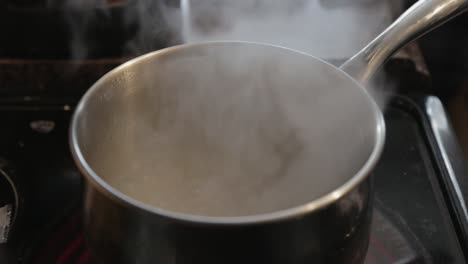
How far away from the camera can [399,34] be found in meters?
0.49

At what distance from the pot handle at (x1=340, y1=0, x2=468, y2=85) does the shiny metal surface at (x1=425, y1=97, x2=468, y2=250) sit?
0.16 m

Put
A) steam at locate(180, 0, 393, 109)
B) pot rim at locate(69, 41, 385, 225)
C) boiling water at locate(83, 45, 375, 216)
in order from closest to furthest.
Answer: pot rim at locate(69, 41, 385, 225)
boiling water at locate(83, 45, 375, 216)
steam at locate(180, 0, 393, 109)

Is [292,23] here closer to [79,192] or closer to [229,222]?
[79,192]

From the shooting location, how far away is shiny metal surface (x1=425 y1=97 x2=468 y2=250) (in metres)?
0.53

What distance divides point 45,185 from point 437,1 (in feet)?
1.47

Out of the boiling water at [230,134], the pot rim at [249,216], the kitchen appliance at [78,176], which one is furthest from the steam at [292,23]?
the pot rim at [249,216]

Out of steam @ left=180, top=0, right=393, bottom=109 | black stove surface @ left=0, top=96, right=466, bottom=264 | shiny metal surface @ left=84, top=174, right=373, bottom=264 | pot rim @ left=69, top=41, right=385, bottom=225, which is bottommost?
black stove surface @ left=0, top=96, right=466, bottom=264

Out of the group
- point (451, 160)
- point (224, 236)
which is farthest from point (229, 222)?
point (451, 160)

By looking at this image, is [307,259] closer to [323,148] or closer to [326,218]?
[326,218]

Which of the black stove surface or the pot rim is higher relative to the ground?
the pot rim

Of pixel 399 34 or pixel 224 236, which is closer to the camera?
pixel 224 236

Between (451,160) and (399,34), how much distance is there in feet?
0.56

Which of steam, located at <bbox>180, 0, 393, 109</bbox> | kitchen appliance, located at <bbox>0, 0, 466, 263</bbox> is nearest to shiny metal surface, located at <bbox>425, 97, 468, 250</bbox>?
kitchen appliance, located at <bbox>0, 0, 466, 263</bbox>

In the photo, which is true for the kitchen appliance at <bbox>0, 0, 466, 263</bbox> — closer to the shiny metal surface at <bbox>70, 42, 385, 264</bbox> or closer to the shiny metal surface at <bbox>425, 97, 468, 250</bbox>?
the shiny metal surface at <bbox>425, 97, 468, 250</bbox>
